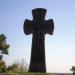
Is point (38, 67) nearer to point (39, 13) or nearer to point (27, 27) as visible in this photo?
point (27, 27)

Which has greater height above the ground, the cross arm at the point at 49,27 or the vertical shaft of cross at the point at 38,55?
the cross arm at the point at 49,27

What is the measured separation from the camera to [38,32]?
2078cm

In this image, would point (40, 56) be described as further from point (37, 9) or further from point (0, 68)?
point (0, 68)

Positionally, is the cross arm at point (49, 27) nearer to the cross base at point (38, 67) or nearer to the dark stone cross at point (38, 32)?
the dark stone cross at point (38, 32)

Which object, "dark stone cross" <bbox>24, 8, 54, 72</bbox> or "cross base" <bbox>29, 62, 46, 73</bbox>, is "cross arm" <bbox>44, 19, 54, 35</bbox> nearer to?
"dark stone cross" <bbox>24, 8, 54, 72</bbox>

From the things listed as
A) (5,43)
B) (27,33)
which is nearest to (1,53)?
(5,43)

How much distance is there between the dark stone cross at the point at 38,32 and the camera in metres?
19.8

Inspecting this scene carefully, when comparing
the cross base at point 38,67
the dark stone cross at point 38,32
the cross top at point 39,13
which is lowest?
the cross base at point 38,67

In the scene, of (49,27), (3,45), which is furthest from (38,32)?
(3,45)

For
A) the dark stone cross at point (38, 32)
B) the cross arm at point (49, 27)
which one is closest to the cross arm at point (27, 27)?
the dark stone cross at point (38, 32)

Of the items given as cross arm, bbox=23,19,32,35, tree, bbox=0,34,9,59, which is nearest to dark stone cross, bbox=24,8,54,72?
cross arm, bbox=23,19,32,35

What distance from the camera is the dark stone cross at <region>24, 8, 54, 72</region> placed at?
19.8 metres

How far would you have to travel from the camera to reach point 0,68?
32.7 meters

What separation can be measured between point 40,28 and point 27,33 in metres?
1.31
